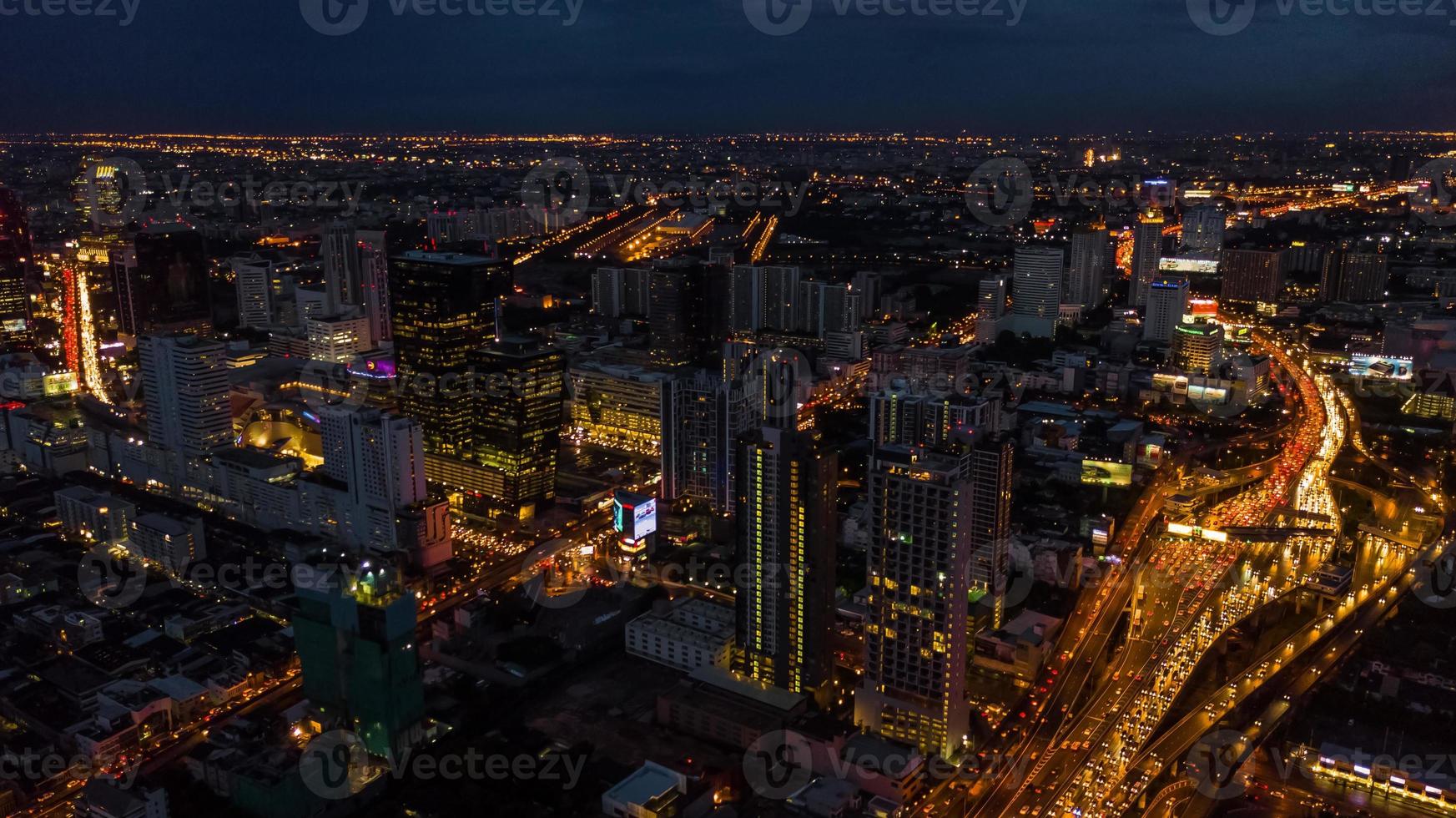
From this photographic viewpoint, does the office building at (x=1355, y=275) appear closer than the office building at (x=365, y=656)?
No

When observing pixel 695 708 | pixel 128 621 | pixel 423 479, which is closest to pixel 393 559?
pixel 423 479

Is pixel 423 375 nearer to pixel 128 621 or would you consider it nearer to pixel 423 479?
pixel 423 479

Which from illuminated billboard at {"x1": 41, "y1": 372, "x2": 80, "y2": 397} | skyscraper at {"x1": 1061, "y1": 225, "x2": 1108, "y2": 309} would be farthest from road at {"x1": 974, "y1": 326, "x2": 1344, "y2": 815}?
illuminated billboard at {"x1": 41, "y1": 372, "x2": 80, "y2": 397}

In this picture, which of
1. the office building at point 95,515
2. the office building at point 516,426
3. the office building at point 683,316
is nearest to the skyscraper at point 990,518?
the office building at point 516,426

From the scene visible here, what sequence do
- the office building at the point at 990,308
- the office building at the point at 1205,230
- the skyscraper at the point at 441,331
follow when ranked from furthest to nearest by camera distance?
the office building at the point at 1205,230, the office building at the point at 990,308, the skyscraper at the point at 441,331

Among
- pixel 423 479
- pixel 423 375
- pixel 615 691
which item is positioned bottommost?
pixel 615 691

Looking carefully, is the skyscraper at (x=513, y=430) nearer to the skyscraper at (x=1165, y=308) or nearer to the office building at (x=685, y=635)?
the office building at (x=685, y=635)

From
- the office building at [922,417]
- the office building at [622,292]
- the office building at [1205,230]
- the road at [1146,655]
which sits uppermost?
the office building at [1205,230]
